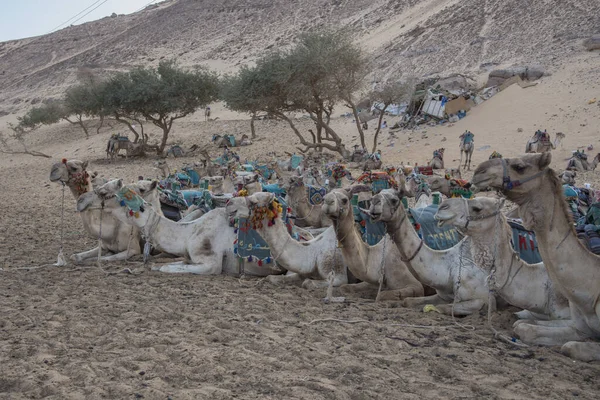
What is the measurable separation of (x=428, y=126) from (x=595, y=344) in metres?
25.6

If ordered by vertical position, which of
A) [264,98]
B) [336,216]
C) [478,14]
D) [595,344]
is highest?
[478,14]

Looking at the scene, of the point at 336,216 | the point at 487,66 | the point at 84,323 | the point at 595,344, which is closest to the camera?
the point at 595,344

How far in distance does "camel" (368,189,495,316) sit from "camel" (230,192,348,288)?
1122 millimetres

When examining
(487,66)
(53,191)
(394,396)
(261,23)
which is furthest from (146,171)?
(261,23)

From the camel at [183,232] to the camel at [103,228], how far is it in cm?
73

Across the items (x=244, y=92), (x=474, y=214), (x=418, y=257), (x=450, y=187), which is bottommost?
(x=418, y=257)

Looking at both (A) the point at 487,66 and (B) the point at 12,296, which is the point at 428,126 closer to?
(A) the point at 487,66

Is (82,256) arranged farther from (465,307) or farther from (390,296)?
(465,307)

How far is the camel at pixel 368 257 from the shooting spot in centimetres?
640

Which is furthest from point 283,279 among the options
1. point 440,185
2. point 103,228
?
point 440,185

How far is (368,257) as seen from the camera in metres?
6.78

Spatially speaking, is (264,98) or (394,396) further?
(264,98)

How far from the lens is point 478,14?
150 ft

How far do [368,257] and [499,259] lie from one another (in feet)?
5.45
